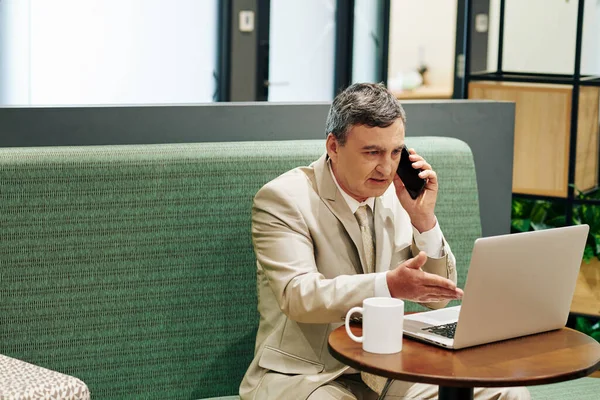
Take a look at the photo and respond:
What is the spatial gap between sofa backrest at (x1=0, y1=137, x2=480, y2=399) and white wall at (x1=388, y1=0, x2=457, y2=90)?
18.5 feet

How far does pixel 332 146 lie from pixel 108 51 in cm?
272

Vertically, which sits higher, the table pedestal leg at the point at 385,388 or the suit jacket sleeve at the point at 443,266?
the suit jacket sleeve at the point at 443,266

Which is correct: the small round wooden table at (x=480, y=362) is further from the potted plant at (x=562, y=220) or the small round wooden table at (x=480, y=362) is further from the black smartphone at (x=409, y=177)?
the potted plant at (x=562, y=220)

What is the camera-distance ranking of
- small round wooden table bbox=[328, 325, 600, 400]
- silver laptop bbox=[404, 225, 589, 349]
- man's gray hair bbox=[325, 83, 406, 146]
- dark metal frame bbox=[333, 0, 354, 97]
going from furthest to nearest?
dark metal frame bbox=[333, 0, 354, 97], man's gray hair bbox=[325, 83, 406, 146], silver laptop bbox=[404, 225, 589, 349], small round wooden table bbox=[328, 325, 600, 400]

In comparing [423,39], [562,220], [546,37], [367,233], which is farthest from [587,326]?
[423,39]

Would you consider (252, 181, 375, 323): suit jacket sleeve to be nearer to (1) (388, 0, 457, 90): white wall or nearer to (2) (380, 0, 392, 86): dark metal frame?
(2) (380, 0, 392, 86): dark metal frame

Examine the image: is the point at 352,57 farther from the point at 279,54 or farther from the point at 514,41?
the point at 514,41

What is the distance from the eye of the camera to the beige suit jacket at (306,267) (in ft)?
7.36

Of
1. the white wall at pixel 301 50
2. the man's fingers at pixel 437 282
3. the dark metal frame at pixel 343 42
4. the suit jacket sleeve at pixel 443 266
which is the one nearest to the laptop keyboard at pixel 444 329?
the man's fingers at pixel 437 282

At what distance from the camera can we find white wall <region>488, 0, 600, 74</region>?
3.87 m

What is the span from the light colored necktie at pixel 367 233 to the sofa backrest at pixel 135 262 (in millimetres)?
391

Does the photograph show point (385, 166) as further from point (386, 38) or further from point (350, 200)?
point (386, 38)

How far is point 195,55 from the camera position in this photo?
5.31m

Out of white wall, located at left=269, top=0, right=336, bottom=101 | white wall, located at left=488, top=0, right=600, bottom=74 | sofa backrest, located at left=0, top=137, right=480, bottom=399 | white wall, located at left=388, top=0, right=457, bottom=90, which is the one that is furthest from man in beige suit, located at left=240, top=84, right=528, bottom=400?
white wall, located at left=388, top=0, right=457, bottom=90
